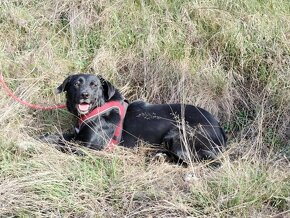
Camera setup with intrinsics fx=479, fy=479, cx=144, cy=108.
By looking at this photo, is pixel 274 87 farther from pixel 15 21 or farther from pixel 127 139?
pixel 15 21

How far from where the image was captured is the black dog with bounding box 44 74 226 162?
13.4ft

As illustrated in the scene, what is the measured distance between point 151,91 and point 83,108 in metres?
1.01

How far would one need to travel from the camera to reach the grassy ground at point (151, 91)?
324 cm

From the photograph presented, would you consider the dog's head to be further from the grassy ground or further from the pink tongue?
the grassy ground

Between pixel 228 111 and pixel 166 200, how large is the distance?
183cm

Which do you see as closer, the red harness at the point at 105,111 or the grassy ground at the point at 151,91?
the grassy ground at the point at 151,91

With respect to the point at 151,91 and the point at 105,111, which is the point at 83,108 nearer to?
the point at 105,111

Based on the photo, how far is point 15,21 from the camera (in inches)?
221

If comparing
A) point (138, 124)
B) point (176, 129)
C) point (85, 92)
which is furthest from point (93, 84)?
point (176, 129)

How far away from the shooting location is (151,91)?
499 centimetres

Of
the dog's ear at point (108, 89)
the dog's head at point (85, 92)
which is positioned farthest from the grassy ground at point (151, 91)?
the dog's ear at point (108, 89)

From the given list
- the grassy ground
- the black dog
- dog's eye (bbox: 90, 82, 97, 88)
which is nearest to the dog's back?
the black dog

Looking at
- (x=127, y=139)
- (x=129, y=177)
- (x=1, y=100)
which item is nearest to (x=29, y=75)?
(x=1, y=100)

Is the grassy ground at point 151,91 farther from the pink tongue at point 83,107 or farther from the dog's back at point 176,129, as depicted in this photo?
the pink tongue at point 83,107
